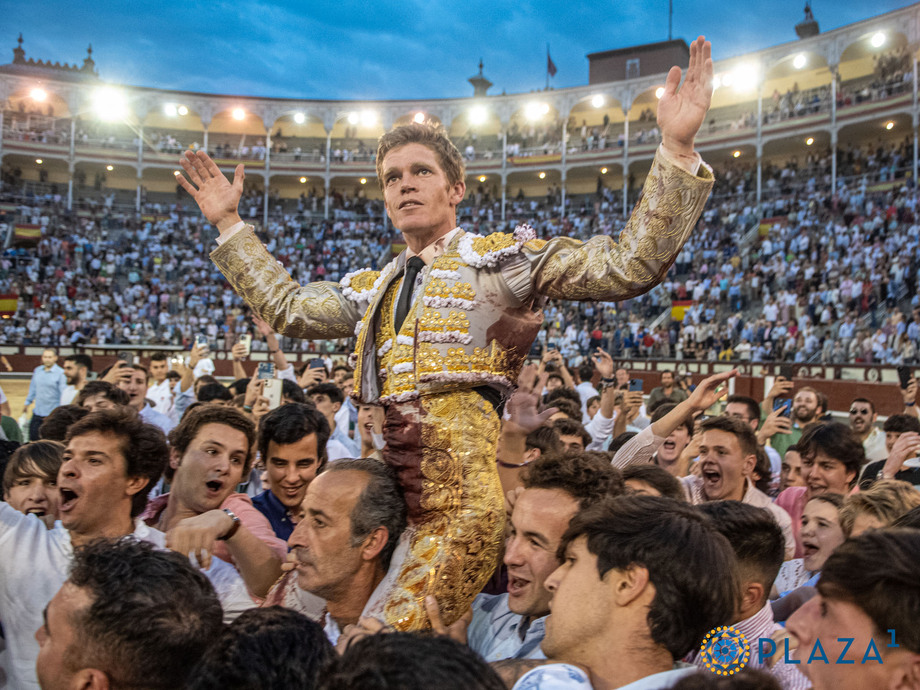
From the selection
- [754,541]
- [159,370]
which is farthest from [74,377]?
[754,541]

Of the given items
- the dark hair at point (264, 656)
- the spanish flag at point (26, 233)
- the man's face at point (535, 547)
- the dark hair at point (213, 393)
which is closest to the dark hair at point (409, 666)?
the dark hair at point (264, 656)

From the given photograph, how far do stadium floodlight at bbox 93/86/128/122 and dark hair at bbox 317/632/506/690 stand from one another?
114 ft

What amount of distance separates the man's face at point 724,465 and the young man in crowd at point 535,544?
1491mm

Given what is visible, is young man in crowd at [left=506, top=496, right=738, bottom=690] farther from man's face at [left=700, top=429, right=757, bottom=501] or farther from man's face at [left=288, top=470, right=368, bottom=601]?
man's face at [left=700, top=429, right=757, bottom=501]

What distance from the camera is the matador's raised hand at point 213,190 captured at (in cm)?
246

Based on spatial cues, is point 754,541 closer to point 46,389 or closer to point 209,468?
point 209,468

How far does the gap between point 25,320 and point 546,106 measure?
2030cm

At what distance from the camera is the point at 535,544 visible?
205cm

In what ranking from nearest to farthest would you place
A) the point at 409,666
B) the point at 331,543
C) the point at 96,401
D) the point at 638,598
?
1. the point at 409,666
2. the point at 638,598
3. the point at 331,543
4. the point at 96,401

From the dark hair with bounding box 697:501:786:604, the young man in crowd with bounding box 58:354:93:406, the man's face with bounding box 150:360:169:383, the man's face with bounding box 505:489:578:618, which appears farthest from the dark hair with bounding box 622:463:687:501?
the man's face with bounding box 150:360:169:383

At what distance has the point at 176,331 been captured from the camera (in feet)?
75.8

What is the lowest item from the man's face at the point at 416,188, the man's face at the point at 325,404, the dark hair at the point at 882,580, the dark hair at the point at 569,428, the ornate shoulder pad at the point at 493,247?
the dark hair at the point at 882,580

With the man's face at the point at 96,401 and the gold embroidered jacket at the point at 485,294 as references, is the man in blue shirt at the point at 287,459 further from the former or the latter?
the man's face at the point at 96,401

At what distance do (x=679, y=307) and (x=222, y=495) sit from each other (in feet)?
63.4
